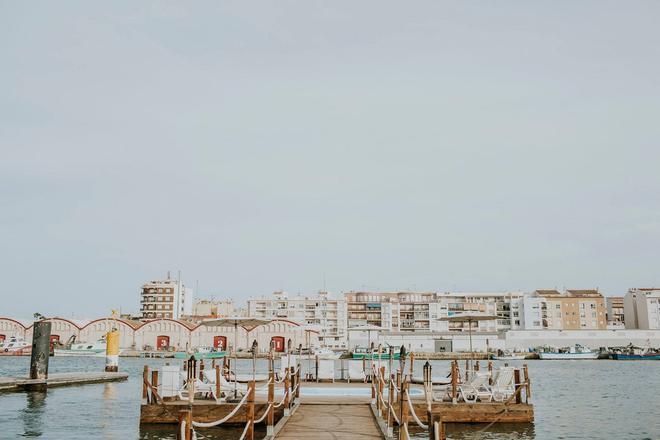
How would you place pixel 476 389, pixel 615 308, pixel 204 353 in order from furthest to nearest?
1. pixel 615 308
2. pixel 204 353
3. pixel 476 389

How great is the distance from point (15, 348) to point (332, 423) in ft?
343

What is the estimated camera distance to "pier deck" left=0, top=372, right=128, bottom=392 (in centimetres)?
3547

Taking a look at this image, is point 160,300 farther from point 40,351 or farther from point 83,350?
point 40,351

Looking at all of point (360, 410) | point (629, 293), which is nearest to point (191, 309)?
point (629, 293)

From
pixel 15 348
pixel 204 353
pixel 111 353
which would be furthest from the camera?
pixel 15 348

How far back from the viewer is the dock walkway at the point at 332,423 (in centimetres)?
1616

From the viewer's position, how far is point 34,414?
92.0ft

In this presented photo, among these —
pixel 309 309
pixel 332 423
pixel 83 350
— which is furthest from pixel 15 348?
pixel 332 423

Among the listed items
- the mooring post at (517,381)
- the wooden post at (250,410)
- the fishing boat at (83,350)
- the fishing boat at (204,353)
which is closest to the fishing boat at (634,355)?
the fishing boat at (204,353)

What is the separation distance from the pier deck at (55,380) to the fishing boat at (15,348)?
6931 centimetres

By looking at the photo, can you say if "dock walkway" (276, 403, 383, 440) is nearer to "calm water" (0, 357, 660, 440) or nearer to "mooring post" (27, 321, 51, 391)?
"calm water" (0, 357, 660, 440)

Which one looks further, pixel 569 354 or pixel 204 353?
pixel 569 354

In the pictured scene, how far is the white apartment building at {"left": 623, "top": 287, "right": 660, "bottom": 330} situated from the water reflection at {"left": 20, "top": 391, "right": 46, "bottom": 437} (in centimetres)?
12258

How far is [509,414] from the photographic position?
2347 centimetres
